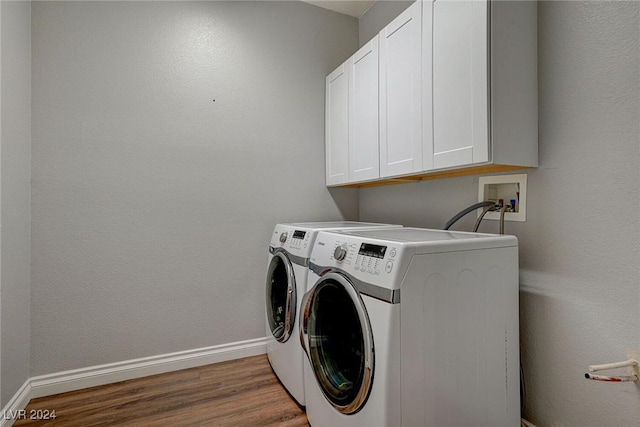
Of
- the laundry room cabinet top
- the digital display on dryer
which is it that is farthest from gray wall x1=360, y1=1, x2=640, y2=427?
the digital display on dryer

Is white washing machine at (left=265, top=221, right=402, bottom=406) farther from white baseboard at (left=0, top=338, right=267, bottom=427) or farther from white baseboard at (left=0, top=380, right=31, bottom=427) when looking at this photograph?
white baseboard at (left=0, top=380, right=31, bottom=427)

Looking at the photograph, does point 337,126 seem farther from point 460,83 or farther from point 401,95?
point 460,83

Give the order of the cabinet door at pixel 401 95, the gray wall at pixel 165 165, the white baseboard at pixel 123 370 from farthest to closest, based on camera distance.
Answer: the gray wall at pixel 165 165
the white baseboard at pixel 123 370
the cabinet door at pixel 401 95

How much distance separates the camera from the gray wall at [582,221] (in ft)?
3.76

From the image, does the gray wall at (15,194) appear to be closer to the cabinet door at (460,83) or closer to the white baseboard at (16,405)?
the white baseboard at (16,405)

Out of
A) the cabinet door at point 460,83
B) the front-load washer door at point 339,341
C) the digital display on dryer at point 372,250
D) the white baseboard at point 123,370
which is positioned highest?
the cabinet door at point 460,83

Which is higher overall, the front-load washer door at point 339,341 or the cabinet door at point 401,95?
the cabinet door at point 401,95

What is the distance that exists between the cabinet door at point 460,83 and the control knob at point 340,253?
577 mm

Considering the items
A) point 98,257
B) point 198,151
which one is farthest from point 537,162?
point 98,257

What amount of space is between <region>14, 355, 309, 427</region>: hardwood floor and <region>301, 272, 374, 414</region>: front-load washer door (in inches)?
14.5

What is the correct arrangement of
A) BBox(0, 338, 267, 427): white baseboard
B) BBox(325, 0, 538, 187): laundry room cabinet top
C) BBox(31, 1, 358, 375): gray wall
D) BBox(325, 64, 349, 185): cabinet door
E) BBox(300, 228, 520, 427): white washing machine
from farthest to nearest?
BBox(325, 64, 349, 185): cabinet door, BBox(31, 1, 358, 375): gray wall, BBox(0, 338, 267, 427): white baseboard, BBox(325, 0, 538, 187): laundry room cabinet top, BBox(300, 228, 520, 427): white washing machine

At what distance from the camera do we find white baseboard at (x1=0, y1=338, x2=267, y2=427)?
5.74 ft

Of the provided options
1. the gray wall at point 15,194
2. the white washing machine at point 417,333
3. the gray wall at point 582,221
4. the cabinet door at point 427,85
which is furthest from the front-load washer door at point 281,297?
the gray wall at point 15,194

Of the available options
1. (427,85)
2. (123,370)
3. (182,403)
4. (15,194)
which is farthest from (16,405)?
(427,85)
